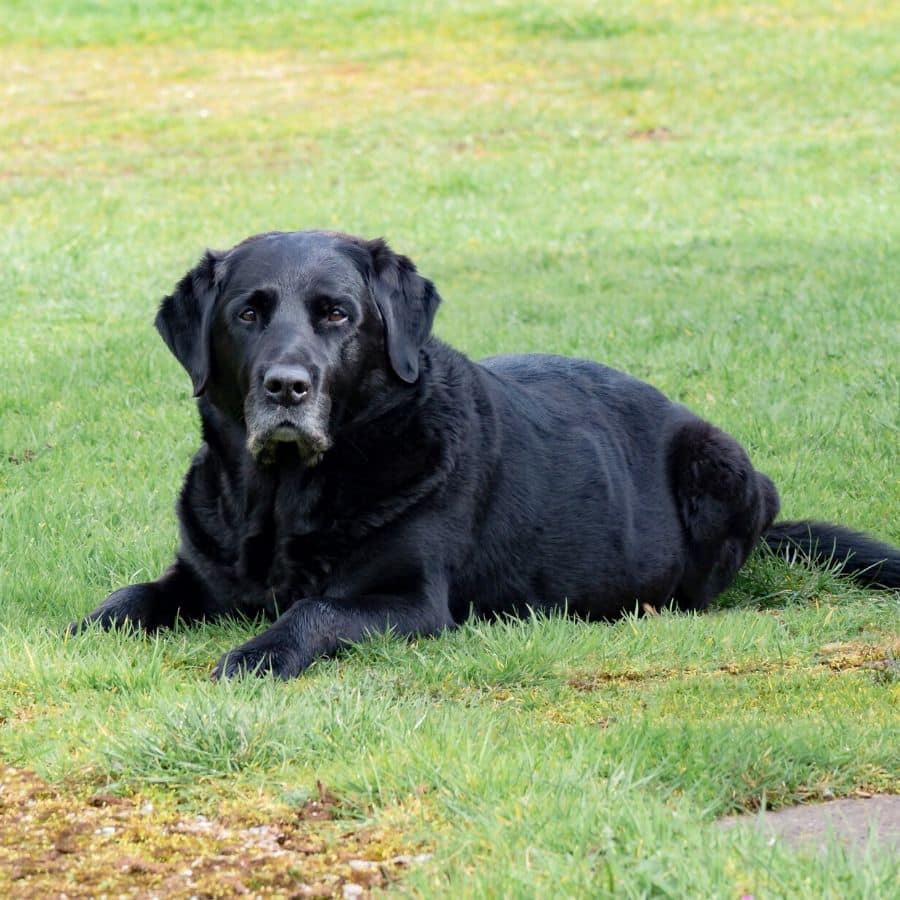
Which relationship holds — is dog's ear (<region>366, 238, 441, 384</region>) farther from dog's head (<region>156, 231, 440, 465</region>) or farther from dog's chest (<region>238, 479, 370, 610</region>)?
dog's chest (<region>238, 479, 370, 610</region>)

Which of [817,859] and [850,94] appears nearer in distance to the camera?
[817,859]

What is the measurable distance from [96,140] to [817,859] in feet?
71.1

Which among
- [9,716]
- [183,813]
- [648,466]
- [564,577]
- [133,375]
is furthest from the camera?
[133,375]

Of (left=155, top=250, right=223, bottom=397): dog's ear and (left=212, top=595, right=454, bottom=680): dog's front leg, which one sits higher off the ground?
(left=155, top=250, right=223, bottom=397): dog's ear

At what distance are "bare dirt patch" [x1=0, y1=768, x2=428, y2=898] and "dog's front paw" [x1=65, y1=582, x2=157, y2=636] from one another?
173cm

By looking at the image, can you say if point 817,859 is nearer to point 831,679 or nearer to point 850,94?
point 831,679

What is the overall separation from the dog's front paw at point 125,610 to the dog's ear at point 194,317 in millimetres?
779

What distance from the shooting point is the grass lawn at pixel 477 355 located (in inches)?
136

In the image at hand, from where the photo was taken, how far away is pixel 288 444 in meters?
5.55

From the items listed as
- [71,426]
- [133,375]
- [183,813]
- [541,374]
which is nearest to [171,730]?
[183,813]

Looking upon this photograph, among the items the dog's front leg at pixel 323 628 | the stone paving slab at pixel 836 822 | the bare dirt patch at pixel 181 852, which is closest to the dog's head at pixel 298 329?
the dog's front leg at pixel 323 628

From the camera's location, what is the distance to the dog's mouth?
5312 millimetres

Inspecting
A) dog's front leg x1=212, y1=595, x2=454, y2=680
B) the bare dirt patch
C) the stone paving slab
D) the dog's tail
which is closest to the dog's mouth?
dog's front leg x1=212, y1=595, x2=454, y2=680

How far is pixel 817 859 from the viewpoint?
10.1ft
